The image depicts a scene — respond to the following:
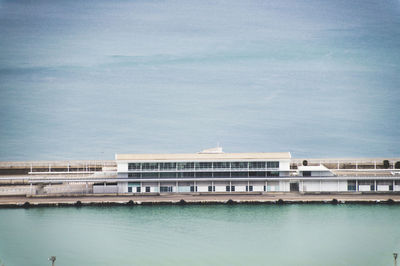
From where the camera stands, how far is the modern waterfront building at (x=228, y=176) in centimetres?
2792

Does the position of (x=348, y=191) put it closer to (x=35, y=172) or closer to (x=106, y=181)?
(x=106, y=181)

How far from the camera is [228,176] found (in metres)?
28.1

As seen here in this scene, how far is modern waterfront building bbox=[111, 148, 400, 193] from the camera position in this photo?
27.9 metres

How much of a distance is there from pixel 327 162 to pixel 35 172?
13.4 metres

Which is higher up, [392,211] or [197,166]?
[197,166]

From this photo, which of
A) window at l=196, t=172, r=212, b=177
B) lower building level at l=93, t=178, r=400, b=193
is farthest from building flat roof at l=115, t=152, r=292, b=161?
lower building level at l=93, t=178, r=400, b=193

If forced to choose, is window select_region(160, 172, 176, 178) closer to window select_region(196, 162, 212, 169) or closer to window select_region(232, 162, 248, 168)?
window select_region(196, 162, 212, 169)

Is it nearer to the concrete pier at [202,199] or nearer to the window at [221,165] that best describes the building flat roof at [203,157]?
the window at [221,165]

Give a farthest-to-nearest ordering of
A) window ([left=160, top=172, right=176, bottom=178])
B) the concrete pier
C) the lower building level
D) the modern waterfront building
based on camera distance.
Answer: the lower building level < window ([left=160, top=172, right=176, bottom=178]) < the modern waterfront building < the concrete pier

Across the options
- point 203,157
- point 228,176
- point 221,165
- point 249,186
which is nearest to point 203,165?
point 203,157

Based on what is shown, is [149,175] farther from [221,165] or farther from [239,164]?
[239,164]

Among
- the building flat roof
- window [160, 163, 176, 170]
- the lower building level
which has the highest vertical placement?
the building flat roof

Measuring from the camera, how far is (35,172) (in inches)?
1193

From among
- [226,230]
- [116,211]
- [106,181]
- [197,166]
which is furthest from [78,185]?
[226,230]
